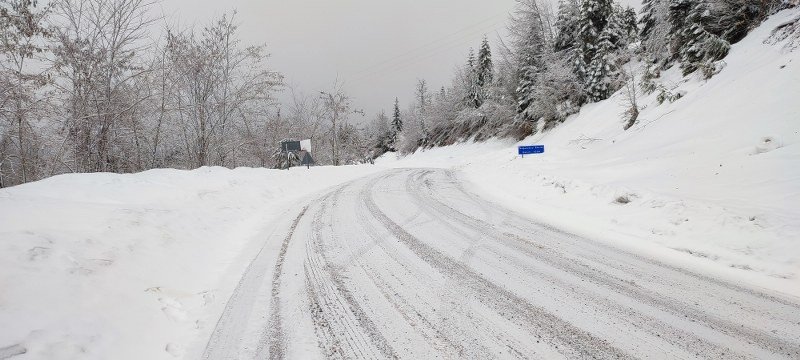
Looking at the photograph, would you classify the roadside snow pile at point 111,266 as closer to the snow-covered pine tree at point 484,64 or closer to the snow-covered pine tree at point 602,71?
the snow-covered pine tree at point 602,71

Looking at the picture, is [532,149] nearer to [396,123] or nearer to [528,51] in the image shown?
[528,51]

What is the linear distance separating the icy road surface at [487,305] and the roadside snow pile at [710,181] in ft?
2.95

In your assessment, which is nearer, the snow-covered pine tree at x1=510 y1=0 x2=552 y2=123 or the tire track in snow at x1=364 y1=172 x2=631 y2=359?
the tire track in snow at x1=364 y1=172 x2=631 y2=359

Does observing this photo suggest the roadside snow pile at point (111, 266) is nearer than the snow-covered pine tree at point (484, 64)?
Yes

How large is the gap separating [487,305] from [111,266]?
3.85 metres

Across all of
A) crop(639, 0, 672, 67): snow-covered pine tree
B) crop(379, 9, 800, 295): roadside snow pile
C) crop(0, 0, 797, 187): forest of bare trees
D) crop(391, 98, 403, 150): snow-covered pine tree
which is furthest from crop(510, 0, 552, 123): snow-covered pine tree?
crop(391, 98, 403, 150): snow-covered pine tree

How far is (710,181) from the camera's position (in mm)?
6152

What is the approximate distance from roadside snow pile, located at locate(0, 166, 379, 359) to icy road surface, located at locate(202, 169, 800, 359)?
0.51 meters

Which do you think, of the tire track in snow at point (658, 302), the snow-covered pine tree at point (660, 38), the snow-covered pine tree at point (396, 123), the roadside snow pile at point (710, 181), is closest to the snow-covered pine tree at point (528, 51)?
the snow-covered pine tree at point (660, 38)

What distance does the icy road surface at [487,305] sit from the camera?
262 centimetres

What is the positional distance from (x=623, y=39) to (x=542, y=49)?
28.7ft

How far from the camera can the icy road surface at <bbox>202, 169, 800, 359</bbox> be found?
2623 mm

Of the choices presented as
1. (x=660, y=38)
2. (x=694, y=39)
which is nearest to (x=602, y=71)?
(x=660, y=38)

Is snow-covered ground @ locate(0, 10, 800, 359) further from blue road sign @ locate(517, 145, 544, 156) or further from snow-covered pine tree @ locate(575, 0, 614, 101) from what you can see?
snow-covered pine tree @ locate(575, 0, 614, 101)
